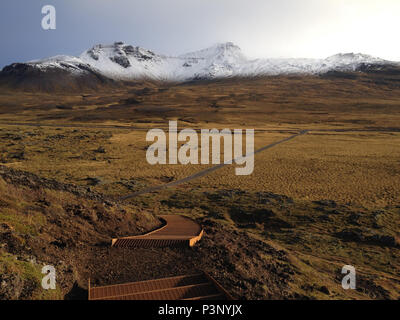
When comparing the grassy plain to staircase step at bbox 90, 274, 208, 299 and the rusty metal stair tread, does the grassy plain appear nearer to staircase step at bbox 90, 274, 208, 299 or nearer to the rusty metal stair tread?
the rusty metal stair tread

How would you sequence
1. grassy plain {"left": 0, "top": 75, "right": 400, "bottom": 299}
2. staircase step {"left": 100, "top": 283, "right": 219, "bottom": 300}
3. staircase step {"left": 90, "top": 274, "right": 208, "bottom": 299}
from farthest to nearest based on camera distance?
grassy plain {"left": 0, "top": 75, "right": 400, "bottom": 299} < staircase step {"left": 90, "top": 274, "right": 208, "bottom": 299} < staircase step {"left": 100, "top": 283, "right": 219, "bottom": 300}

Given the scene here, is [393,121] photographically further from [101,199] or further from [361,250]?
[101,199]

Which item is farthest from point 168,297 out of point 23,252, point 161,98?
point 161,98

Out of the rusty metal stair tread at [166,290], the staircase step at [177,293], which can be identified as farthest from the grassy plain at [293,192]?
the staircase step at [177,293]

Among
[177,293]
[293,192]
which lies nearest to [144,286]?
[177,293]

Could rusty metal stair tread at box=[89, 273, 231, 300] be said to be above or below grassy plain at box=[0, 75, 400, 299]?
Answer: above

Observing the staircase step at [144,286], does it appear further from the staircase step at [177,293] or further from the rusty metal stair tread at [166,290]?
the staircase step at [177,293]

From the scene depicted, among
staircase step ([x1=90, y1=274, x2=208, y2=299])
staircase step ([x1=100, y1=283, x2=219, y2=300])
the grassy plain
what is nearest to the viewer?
staircase step ([x1=100, y1=283, x2=219, y2=300])

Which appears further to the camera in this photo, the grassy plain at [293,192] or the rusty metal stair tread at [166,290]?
the grassy plain at [293,192]

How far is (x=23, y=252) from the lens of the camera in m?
8.42

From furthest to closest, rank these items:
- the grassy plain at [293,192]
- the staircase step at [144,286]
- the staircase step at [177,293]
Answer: the grassy plain at [293,192] < the staircase step at [144,286] < the staircase step at [177,293]

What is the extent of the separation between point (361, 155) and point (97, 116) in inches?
3057

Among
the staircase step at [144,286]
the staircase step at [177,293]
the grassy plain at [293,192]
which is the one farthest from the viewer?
the grassy plain at [293,192]

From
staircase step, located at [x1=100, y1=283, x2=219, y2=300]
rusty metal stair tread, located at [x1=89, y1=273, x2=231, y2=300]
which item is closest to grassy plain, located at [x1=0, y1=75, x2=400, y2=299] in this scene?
rusty metal stair tread, located at [x1=89, y1=273, x2=231, y2=300]
